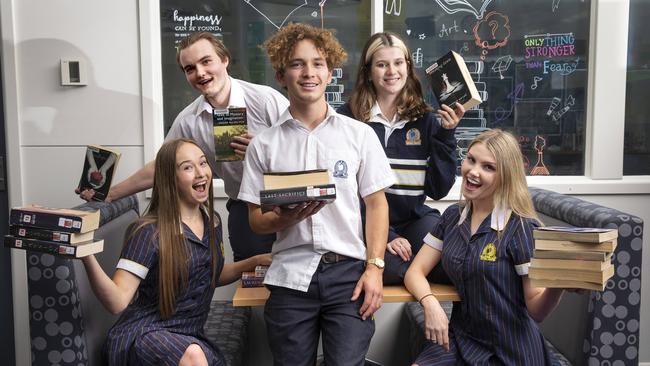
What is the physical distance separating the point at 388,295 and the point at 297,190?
24.3 inches

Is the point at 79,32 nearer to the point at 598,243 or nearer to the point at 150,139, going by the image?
the point at 150,139

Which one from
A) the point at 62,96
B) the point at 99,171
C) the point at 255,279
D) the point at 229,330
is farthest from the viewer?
the point at 62,96

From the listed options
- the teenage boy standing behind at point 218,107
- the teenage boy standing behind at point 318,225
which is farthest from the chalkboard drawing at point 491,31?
the teenage boy standing behind at point 318,225

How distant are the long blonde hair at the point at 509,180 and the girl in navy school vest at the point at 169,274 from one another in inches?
42.4

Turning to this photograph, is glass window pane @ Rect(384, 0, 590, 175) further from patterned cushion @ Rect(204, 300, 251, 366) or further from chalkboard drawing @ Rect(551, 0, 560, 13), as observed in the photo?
patterned cushion @ Rect(204, 300, 251, 366)

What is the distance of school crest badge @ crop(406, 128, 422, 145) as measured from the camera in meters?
2.67

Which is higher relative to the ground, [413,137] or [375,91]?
[375,91]

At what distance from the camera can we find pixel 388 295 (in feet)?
7.27

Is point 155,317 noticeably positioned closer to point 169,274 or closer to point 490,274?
point 169,274

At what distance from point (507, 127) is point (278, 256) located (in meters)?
2.04

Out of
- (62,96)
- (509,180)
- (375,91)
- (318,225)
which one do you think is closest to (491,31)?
(375,91)

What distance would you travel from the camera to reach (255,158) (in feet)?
7.30

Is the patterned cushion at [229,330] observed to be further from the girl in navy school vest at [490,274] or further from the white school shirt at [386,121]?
the white school shirt at [386,121]

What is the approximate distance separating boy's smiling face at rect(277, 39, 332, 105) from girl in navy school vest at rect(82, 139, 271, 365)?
463mm
